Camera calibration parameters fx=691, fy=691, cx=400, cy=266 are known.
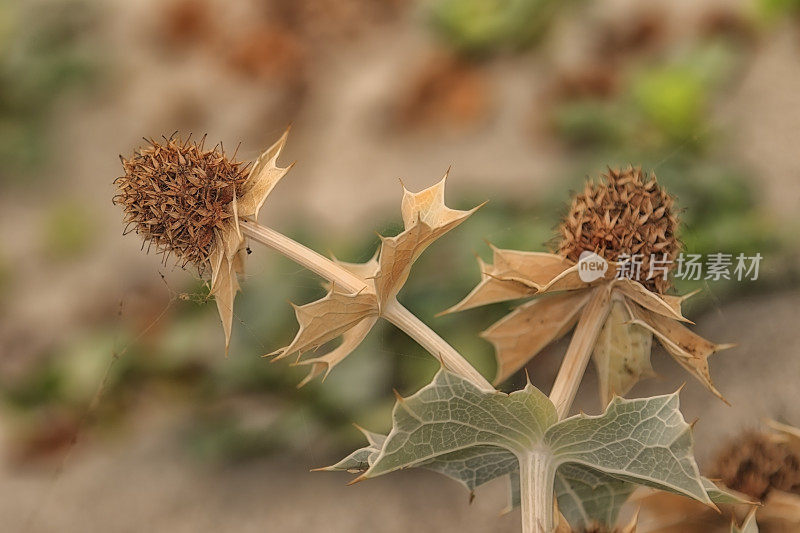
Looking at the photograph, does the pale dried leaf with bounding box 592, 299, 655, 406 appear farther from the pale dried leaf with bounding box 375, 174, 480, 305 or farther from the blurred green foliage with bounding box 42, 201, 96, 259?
the blurred green foliage with bounding box 42, 201, 96, 259

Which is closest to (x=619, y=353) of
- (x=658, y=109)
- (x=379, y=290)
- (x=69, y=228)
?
(x=379, y=290)

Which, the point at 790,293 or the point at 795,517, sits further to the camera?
the point at 790,293

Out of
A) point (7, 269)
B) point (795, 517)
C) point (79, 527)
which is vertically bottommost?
point (795, 517)

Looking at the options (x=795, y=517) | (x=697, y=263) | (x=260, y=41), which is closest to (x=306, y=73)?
(x=260, y=41)

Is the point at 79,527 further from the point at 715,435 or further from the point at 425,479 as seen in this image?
the point at 715,435

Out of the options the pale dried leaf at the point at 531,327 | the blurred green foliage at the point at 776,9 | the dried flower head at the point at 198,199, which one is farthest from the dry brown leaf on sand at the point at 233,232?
the blurred green foliage at the point at 776,9

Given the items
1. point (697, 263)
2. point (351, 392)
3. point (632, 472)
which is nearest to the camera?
point (632, 472)

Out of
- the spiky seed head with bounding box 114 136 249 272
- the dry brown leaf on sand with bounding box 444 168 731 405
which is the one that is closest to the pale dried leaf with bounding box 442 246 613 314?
the dry brown leaf on sand with bounding box 444 168 731 405
